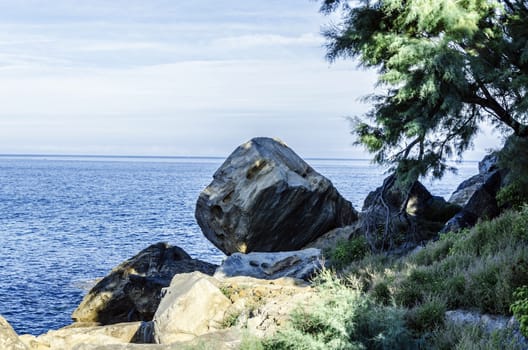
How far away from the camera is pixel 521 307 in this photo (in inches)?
325

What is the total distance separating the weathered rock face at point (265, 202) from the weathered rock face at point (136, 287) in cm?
161

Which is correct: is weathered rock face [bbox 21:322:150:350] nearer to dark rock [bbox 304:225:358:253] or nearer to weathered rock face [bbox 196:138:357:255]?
weathered rock face [bbox 196:138:357:255]

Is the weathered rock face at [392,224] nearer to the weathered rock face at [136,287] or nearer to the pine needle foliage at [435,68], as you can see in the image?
the pine needle foliage at [435,68]

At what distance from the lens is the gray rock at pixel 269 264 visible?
17.1 meters

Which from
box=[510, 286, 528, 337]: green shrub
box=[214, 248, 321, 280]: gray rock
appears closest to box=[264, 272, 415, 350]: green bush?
box=[510, 286, 528, 337]: green shrub

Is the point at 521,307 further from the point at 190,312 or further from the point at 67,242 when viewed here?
the point at 67,242

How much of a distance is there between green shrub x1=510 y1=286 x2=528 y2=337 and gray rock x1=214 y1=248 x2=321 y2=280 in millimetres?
8134

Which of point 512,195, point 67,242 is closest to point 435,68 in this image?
point 512,195

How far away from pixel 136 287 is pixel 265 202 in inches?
199

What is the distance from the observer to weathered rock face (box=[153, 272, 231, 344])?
38.2 ft

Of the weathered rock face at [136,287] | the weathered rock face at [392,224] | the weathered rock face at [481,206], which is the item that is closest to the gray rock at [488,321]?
the weathered rock face at [481,206]

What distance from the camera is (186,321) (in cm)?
1173

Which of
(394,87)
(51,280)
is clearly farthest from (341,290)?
(51,280)

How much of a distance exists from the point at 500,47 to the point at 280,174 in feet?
25.3
